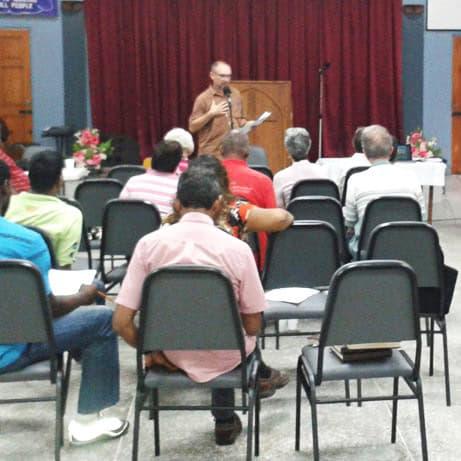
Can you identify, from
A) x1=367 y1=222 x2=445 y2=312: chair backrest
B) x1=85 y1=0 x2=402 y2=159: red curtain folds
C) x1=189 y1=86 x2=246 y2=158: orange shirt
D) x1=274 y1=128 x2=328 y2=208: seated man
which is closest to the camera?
x1=367 y1=222 x2=445 y2=312: chair backrest

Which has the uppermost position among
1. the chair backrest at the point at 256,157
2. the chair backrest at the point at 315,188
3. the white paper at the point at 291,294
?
the chair backrest at the point at 256,157

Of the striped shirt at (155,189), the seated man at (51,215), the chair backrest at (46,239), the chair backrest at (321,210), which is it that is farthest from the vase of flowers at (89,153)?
the chair backrest at (46,239)

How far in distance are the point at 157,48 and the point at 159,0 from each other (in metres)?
0.63

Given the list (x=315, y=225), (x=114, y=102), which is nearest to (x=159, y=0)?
(x=114, y=102)

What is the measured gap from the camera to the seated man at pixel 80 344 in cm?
250

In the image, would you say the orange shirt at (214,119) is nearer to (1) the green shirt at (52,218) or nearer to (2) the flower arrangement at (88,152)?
(2) the flower arrangement at (88,152)

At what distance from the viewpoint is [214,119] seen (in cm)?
664

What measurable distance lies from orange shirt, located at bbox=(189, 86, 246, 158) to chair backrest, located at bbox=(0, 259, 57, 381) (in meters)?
4.29

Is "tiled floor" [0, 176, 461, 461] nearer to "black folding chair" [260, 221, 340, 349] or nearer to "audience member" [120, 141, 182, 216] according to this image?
"black folding chair" [260, 221, 340, 349]

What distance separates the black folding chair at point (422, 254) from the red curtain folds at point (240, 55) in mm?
7418

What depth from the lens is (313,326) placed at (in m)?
4.29

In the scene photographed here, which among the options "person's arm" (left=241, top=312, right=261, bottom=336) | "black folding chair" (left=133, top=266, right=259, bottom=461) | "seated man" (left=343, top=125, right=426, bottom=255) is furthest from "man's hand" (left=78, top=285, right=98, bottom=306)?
"seated man" (left=343, top=125, right=426, bottom=255)

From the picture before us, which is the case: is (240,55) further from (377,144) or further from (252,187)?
(252,187)

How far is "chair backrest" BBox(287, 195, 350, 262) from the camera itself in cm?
392
